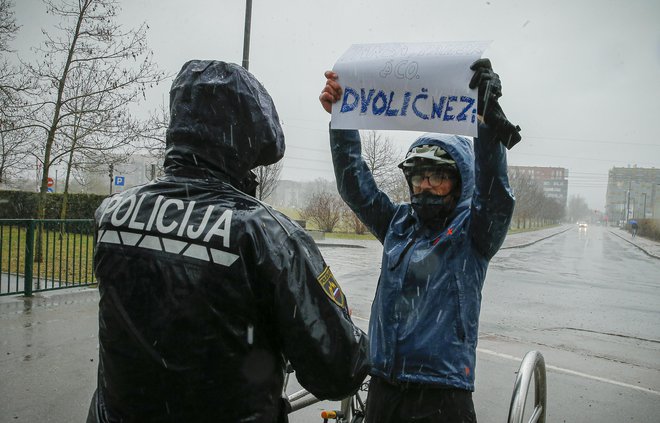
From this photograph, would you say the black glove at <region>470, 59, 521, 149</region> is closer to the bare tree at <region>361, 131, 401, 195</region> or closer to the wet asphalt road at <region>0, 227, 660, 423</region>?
the wet asphalt road at <region>0, 227, 660, 423</region>

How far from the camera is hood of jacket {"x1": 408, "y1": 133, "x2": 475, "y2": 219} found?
228cm

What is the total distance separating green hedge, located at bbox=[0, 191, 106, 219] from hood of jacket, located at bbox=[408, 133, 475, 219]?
19.6m

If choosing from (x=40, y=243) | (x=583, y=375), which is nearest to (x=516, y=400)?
(x=583, y=375)

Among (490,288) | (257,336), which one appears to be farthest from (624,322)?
(257,336)

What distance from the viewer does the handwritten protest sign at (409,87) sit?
6.18ft

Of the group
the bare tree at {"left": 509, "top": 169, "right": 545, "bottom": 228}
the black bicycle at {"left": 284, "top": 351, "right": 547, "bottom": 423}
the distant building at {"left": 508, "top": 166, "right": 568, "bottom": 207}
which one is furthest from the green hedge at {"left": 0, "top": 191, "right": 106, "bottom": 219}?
the distant building at {"left": 508, "top": 166, "right": 568, "bottom": 207}

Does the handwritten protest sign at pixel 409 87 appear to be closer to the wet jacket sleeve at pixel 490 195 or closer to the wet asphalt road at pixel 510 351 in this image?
the wet jacket sleeve at pixel 490 195

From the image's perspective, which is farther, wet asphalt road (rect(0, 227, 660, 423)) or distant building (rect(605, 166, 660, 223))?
distant building (rect(605, 166, 660, 223))

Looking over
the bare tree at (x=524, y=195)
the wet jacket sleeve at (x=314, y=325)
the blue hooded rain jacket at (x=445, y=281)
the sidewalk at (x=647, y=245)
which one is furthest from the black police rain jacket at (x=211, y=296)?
the bare tree at (x=524, y=195)

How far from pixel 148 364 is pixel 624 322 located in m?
9.51

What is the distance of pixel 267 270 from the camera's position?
1.29 meters

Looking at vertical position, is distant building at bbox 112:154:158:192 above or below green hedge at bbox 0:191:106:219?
above

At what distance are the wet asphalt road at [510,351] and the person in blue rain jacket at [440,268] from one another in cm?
222

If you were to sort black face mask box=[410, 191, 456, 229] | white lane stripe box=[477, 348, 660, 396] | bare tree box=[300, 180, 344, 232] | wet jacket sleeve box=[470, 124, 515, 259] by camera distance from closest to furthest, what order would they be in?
wet jacket sleeve box=[470, 124, 515, 259] → black face mask box=[410, 191, 456, 229] → white lane stripe box=[477, 348, 660, 396] → bare tree box=[300, 180, 344, 232]
